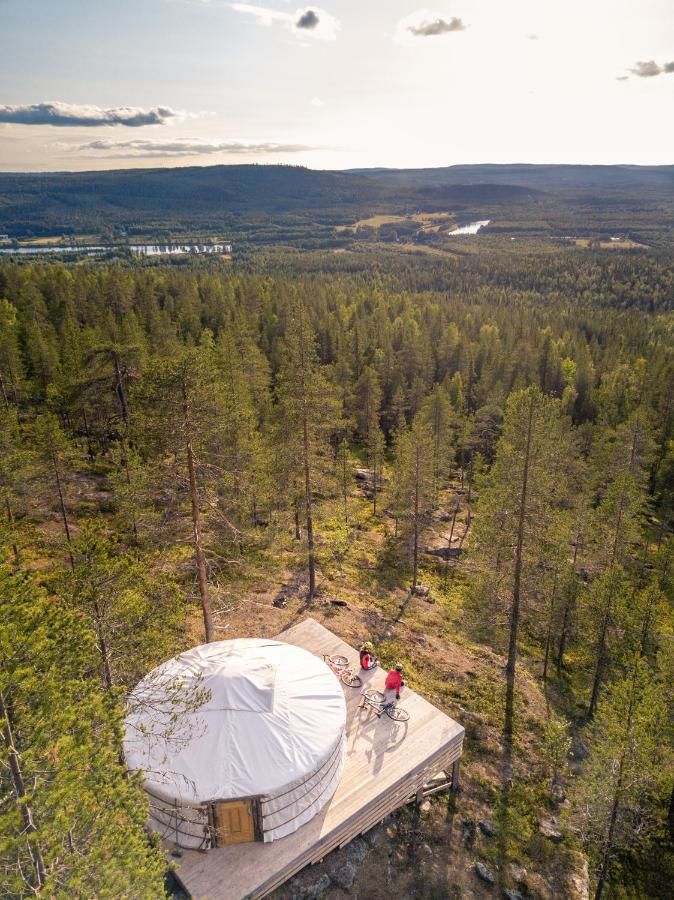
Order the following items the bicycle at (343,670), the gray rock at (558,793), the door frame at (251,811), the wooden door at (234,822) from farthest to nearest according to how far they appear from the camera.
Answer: the bicycle at (343,670)
the gray rock at (558,793)
the wooden door at (234,822)
the door frame at (251,811)

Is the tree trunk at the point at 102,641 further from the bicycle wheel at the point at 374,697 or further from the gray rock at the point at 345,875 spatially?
the bicycle wheel at the point at 374,697

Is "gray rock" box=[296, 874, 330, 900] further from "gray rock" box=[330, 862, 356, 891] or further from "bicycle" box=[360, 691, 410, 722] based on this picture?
"bicycle" box=[360, 691, 410, 722]

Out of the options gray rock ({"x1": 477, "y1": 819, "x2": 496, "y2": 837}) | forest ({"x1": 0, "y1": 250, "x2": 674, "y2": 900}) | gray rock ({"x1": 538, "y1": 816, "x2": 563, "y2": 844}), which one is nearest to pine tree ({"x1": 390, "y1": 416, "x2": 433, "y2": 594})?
forest ({"x1": 0, "y1": 250, "x2": 674, "y2": 900})

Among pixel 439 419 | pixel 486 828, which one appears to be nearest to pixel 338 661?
pixel 486 828

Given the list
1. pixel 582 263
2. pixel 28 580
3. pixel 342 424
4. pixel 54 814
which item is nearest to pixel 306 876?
pixel 54 814

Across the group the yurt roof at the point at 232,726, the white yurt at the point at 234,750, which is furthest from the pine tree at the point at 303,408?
the white yurt at the point at 234,750

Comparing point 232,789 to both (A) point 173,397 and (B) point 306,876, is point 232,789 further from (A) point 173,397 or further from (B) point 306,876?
(A) point 173,397
